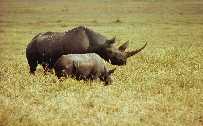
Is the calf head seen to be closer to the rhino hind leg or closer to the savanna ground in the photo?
the savanna ground

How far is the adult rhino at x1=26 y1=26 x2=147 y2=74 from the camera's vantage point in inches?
555

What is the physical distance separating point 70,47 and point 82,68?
1.91 meters

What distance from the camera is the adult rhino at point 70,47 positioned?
1409cm

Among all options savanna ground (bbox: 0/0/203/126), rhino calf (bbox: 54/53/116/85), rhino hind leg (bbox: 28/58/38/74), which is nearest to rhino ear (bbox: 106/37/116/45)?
savanna ground (bbox: 0/0/203/126)

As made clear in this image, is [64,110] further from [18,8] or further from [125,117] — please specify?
[18,8]

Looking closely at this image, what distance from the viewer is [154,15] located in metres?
41.2

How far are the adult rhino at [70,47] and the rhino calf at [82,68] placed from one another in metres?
1.56

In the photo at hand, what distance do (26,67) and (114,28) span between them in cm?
1602

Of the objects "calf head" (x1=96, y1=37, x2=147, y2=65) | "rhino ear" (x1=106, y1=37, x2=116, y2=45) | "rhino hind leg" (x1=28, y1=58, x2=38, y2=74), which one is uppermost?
"rhino ear" (x1=106, y1=37, x2=116, y2=45)

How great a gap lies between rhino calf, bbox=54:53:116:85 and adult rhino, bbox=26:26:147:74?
156 cm

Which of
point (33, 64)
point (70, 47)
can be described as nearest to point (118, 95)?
point (70, 47)

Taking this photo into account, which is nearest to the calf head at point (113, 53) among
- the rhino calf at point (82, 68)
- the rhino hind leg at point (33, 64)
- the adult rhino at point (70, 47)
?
the adult rhino at point (70, 47)

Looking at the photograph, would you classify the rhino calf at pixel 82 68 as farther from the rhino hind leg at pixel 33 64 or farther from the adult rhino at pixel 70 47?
the rhino hind leg at pixel 33 64

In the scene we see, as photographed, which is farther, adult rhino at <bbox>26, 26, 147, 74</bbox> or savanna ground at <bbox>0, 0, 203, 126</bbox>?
adult rhino at <bbox>26, 26, 147, 74</bbox>
